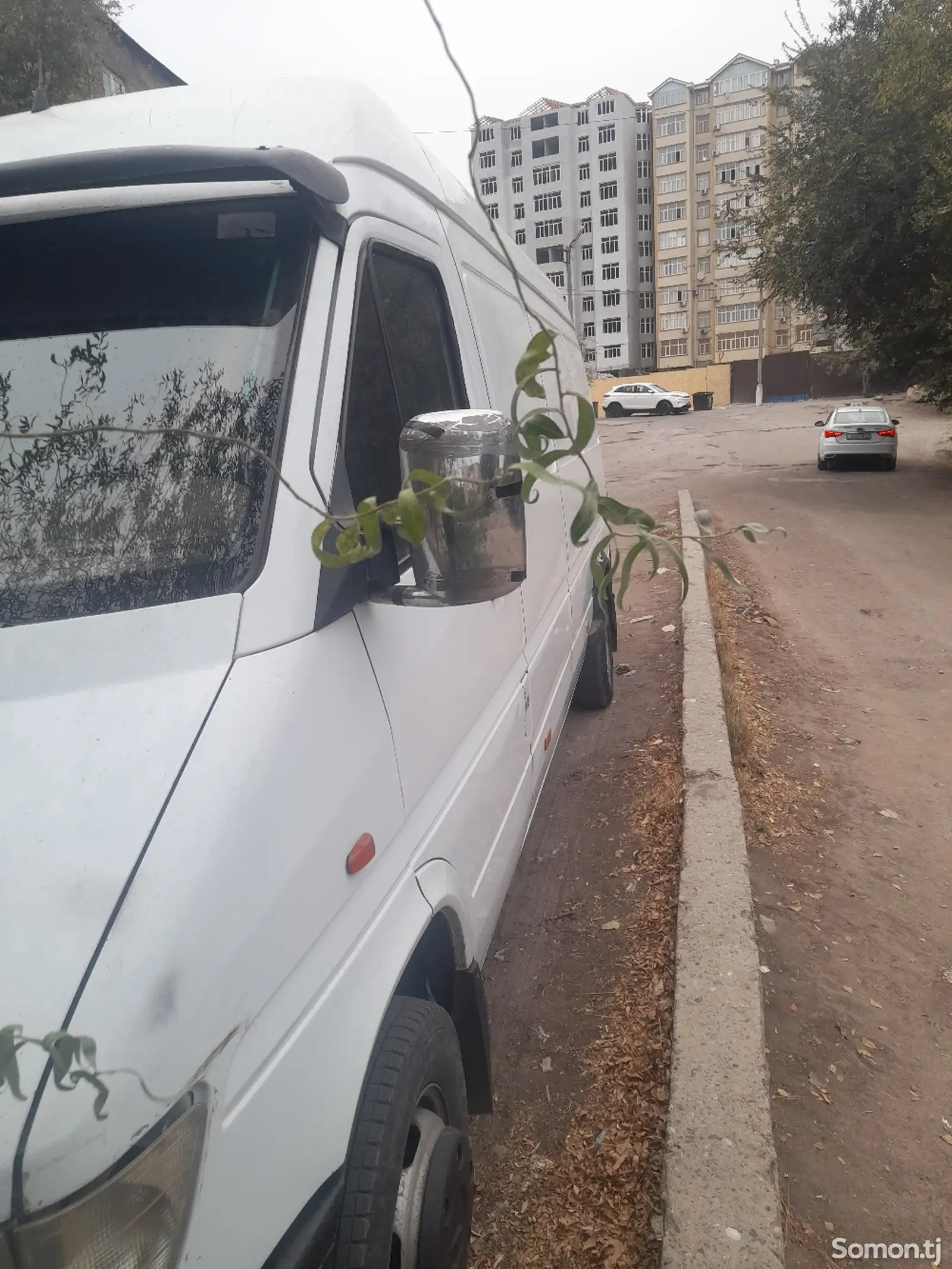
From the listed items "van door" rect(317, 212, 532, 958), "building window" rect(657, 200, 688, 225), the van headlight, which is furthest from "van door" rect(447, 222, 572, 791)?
"building window" rect(657, 200, 688, 225)

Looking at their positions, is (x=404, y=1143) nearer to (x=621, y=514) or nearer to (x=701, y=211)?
(x=621, y=514)

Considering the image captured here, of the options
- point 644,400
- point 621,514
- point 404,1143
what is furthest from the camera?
point 644,400

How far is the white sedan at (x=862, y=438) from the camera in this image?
19.7 m

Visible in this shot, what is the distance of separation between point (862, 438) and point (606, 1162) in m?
19.9

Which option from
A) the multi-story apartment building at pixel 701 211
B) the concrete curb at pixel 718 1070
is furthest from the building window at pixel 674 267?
the concrete curb at pixel 718 1070

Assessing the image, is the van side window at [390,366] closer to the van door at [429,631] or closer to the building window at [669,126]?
the van door at [429,631]

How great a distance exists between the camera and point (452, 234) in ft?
9.23

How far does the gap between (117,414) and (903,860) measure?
3.74 m

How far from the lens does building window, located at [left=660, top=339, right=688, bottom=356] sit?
3135 inches

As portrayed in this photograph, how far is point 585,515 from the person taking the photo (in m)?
1.45

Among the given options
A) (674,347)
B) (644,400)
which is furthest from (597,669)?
(674,347)

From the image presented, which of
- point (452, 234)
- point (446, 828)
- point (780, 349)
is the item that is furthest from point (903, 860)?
point (780, 349)

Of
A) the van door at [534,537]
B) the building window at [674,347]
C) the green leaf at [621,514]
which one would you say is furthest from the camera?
the building window at [674,347]

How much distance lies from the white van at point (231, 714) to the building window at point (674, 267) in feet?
275
